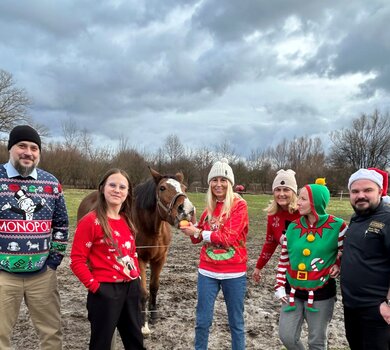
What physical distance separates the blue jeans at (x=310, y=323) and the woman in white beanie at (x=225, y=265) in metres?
0.43

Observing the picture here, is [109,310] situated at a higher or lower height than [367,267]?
lower

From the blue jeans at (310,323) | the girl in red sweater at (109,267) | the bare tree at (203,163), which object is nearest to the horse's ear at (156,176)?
the girl in red sweater at (109,267)

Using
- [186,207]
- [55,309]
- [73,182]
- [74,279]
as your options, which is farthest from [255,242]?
[73,182]

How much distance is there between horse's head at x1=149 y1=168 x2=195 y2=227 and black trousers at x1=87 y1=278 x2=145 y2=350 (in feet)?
3.64

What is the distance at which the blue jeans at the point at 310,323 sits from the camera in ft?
9.25

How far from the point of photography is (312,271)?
2846mm

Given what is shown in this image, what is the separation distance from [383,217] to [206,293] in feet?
5.31

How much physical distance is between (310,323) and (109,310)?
5.34ft

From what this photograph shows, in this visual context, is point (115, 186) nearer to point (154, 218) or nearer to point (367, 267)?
point (154, 218)

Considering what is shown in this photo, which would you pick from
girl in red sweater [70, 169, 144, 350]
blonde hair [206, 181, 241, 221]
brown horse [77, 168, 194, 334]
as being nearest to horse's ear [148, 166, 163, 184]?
brown horse [77, 168, 194, 334]

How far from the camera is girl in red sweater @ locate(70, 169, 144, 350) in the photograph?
2.64 meters

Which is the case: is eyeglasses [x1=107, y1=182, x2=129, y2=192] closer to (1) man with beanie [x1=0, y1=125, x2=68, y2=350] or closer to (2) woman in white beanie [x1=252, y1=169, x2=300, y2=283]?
(1) man with beanie [x1=0, y1=125, x2=68, y2=350]

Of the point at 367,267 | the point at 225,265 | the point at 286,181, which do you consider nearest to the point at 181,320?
the point at 225,265

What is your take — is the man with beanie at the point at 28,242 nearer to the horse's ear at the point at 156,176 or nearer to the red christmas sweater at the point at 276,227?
the horse's ear at the point at 156,176
